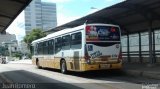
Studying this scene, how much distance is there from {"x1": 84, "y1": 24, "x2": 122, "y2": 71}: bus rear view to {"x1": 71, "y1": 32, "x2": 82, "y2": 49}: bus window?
25.9 inches

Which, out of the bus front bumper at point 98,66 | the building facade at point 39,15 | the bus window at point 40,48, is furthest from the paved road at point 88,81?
the building facade at point 39,15

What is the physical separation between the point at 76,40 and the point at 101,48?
1.71 metres

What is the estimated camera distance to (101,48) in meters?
18.5

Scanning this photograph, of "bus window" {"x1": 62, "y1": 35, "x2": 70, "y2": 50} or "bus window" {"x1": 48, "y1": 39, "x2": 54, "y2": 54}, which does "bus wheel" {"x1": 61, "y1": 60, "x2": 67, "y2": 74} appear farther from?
"bus window" {"x1": 48, "y1": 39, "x2": 54, "y2": 54}

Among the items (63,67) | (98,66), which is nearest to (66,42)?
(63,67)

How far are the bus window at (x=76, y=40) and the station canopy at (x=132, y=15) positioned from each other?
7.31ft

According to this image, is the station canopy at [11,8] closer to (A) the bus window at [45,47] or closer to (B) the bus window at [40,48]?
(A) the bus window at [45,47]

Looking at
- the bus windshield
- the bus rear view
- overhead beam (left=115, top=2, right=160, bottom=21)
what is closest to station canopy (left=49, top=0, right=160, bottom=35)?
overhead beam (left=115, top=2, right=160, bottom=21)

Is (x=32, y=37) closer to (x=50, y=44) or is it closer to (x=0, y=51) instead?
(x=0, y=51)

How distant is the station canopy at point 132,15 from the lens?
63.2ft

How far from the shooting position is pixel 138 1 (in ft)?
60.7

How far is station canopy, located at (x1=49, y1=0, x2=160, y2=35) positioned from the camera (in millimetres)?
19250

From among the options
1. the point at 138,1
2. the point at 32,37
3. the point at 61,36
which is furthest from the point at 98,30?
the point at 32,37

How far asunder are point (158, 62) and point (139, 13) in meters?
Answer: 3.86
